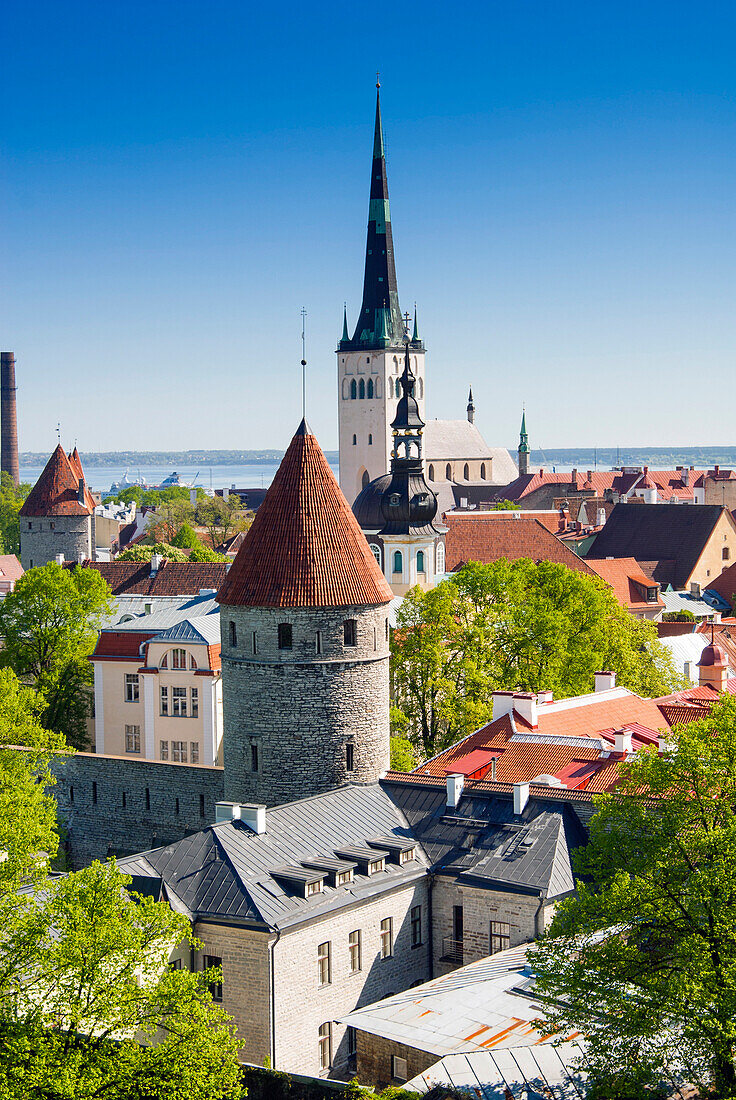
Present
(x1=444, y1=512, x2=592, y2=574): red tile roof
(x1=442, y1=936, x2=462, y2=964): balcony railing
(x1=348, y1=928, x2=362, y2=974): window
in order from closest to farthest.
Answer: (x1=348, y1=928, x2=362, y2=974): window
(x1=442, y1=936, x2=462, y2=964): balcony railing
(x1=444, y1=512, x2=592, y2=574): red tile roof

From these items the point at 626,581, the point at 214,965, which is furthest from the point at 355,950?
the point at 626,581

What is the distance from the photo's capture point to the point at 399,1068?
22328 mm

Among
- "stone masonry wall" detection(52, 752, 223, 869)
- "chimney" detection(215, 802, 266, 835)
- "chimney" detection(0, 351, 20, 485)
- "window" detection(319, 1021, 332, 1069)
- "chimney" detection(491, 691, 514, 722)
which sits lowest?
Answer: "window" detection(319, 1021, 332, 1069)

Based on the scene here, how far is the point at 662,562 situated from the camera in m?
83.3

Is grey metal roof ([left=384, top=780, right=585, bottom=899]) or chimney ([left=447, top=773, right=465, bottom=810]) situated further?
chimney ([left=447, top=773, right=465, bottom=810])

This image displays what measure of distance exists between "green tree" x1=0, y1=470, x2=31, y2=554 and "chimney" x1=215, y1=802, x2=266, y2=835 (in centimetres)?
9417

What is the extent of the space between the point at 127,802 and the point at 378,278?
257ft

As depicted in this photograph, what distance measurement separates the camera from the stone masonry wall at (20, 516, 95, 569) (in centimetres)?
8669

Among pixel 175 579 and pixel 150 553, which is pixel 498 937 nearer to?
pixel 175 579

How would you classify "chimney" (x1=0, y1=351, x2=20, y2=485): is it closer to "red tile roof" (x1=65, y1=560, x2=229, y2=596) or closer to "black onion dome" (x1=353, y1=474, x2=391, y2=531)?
"black onion dome" (x1=353, y1=474, x2=391, y2=531)

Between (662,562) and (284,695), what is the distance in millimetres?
54514

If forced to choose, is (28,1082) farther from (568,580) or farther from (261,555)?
(568,580)

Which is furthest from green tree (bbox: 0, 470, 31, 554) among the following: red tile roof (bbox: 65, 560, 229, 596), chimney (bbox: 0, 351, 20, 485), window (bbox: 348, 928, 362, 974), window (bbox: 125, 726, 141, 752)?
window (bbox: 348, 928, 362, 974)

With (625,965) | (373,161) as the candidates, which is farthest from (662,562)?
(625,965)
